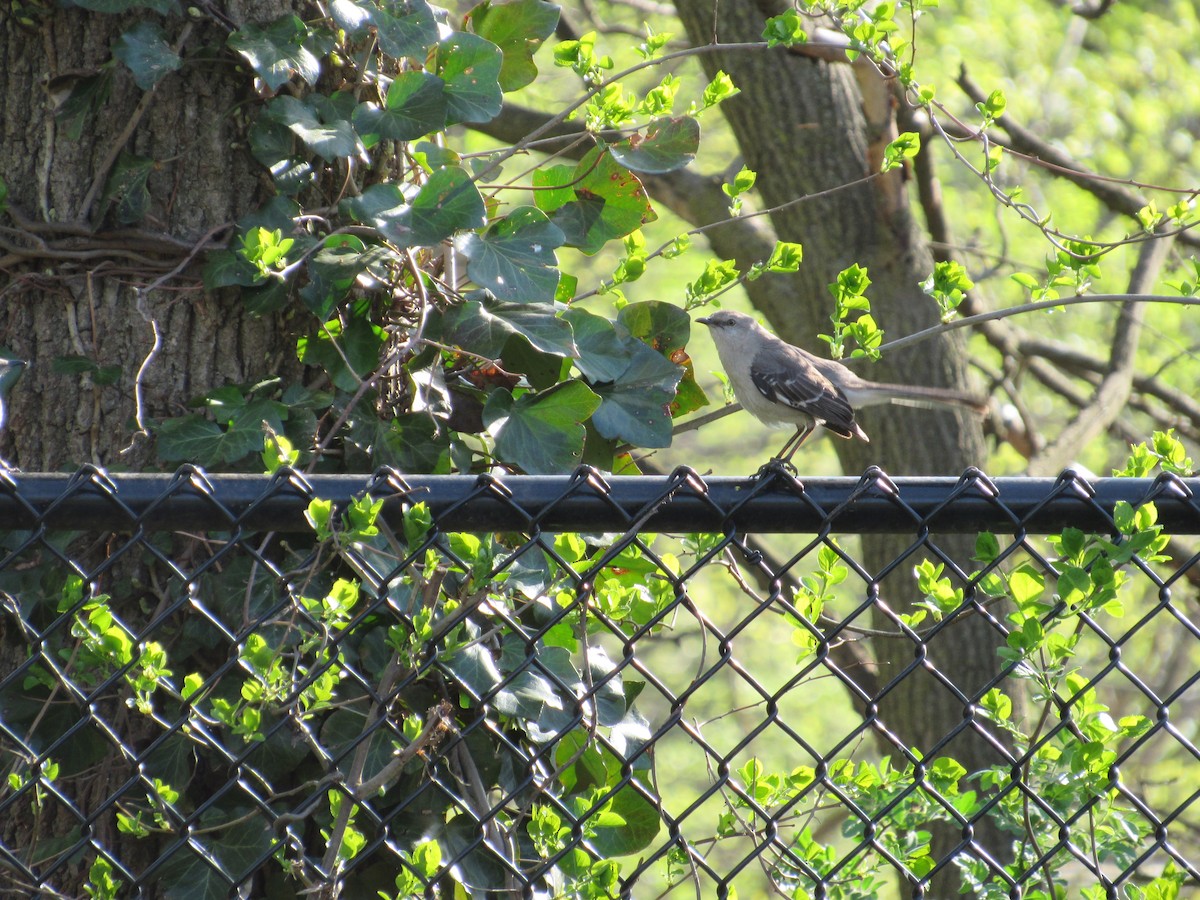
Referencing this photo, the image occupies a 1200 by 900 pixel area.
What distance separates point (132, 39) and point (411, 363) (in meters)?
0.97

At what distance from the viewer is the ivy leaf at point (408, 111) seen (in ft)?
8.75

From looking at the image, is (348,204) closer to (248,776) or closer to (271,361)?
(271,361)

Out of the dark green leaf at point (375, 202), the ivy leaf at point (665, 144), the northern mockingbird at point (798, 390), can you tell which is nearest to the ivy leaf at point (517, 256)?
the dark green leaf at point (375, 202)

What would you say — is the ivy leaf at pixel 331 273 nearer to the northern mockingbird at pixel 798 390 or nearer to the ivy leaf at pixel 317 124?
the ivy leaf at pixel 317 124

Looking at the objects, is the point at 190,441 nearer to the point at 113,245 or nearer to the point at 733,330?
the point at 113,245

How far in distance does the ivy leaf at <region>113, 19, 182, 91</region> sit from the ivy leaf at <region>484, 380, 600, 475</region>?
3.52 ft

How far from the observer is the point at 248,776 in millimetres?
2443

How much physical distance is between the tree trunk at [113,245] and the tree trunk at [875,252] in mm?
3544

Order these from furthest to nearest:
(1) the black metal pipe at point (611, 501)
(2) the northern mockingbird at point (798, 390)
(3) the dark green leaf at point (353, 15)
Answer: (2) the northern mockingbird at point (798, 390), (3) the dark green leaf at point (353, 15), (1) the black metal pipe at point (611, 501)

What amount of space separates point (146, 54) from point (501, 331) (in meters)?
1.03

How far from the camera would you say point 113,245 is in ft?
9.07

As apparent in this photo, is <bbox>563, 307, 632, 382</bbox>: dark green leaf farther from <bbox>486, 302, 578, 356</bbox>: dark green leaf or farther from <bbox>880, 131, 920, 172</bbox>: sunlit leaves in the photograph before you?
<bbox>880, 131, 920, 172</bbox>: sunlit leaves

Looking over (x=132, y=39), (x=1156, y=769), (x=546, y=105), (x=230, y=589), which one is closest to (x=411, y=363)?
(x=230, y=589)

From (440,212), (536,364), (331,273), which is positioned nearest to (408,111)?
(440,212)
